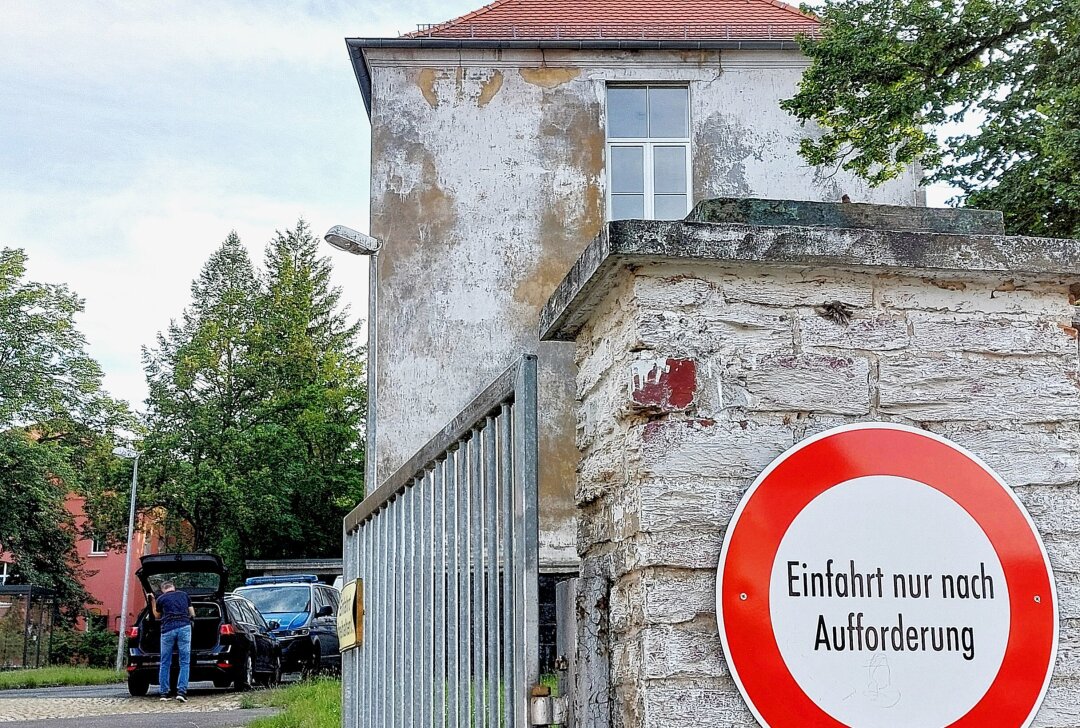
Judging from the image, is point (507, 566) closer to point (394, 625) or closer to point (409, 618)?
point (409, 618)

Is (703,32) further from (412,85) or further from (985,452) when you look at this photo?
(985,452)

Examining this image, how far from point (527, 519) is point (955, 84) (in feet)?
46.7

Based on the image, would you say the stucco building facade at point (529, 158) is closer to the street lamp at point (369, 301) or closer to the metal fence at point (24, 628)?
the street lamp at point (369, 301)

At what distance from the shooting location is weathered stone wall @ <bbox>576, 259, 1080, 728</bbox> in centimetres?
262

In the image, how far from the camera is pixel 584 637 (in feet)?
9.52

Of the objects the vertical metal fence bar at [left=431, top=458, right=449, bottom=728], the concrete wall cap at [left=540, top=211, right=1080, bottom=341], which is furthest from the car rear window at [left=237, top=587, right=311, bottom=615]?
the concrete wall cap at [left=540, top=211, right=1080, bottom=341]

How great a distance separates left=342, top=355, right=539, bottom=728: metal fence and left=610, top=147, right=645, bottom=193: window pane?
48.8 feet

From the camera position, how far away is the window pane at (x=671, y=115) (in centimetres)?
1923

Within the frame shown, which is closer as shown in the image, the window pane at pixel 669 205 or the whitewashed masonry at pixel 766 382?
the whitewashed masonry at pixel 766 382

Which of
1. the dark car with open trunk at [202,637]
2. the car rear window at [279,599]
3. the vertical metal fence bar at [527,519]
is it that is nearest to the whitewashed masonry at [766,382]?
the vertical metal fence bar at [527,519]

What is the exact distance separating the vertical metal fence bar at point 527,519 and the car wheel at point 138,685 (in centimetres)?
1613

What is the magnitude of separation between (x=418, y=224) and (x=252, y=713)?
7.56 m

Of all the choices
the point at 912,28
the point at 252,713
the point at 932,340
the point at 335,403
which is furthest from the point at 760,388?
the point at 335,403

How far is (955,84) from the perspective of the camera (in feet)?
51.0
